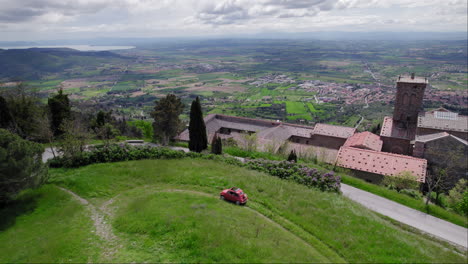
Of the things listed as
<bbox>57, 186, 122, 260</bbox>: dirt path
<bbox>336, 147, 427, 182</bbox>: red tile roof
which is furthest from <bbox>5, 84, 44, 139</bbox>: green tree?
<bbox>336, 147, 427, 182</bbox>: red tile roof

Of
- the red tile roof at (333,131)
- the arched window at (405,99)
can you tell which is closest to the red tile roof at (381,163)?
the red tile roof at (333,131)

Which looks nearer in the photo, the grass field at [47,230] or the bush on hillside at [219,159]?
the grass field at [47,230]

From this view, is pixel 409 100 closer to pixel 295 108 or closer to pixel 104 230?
pixel 104 230

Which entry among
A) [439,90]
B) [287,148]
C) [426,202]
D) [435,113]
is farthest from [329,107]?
[426,202]

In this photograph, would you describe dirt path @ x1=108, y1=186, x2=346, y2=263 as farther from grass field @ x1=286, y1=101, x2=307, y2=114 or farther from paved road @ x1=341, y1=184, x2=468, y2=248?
grass field @ x1=286, y1=101, x2=307, y2=114

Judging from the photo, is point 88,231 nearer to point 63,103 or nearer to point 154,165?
point 154,165

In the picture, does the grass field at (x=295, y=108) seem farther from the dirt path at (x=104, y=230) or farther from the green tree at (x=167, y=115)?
the dirt path at (x=104, y=230)
